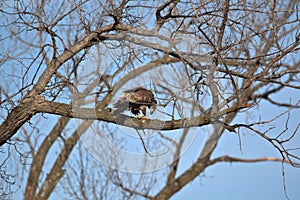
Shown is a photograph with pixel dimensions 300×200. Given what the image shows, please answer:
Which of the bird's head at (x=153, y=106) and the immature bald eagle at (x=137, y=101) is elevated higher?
the immature bald eagle at (x=137, y=101)

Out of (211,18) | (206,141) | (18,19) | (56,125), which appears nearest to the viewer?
(206,141)

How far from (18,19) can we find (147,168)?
2014 millimetres

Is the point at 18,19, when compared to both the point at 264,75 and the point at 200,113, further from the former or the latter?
the point at 264,75

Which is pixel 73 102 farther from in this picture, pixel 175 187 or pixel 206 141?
pixel 175 187

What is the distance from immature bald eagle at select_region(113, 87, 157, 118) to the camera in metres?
3.80

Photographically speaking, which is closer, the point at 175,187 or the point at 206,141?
the point at 206,141

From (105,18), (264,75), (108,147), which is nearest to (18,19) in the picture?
(105,18)

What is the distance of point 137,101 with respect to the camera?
12.5 ft

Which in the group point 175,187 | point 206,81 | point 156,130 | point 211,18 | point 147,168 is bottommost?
point 147,168

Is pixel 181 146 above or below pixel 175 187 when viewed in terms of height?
below

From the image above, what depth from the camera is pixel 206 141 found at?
13.7 ft

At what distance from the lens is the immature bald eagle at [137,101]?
3.80 m

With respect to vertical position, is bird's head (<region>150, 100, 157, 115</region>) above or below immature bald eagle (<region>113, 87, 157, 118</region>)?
below

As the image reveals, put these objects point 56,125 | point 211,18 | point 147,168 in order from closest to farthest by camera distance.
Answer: point 147,168
point 211,18
point 56,125
